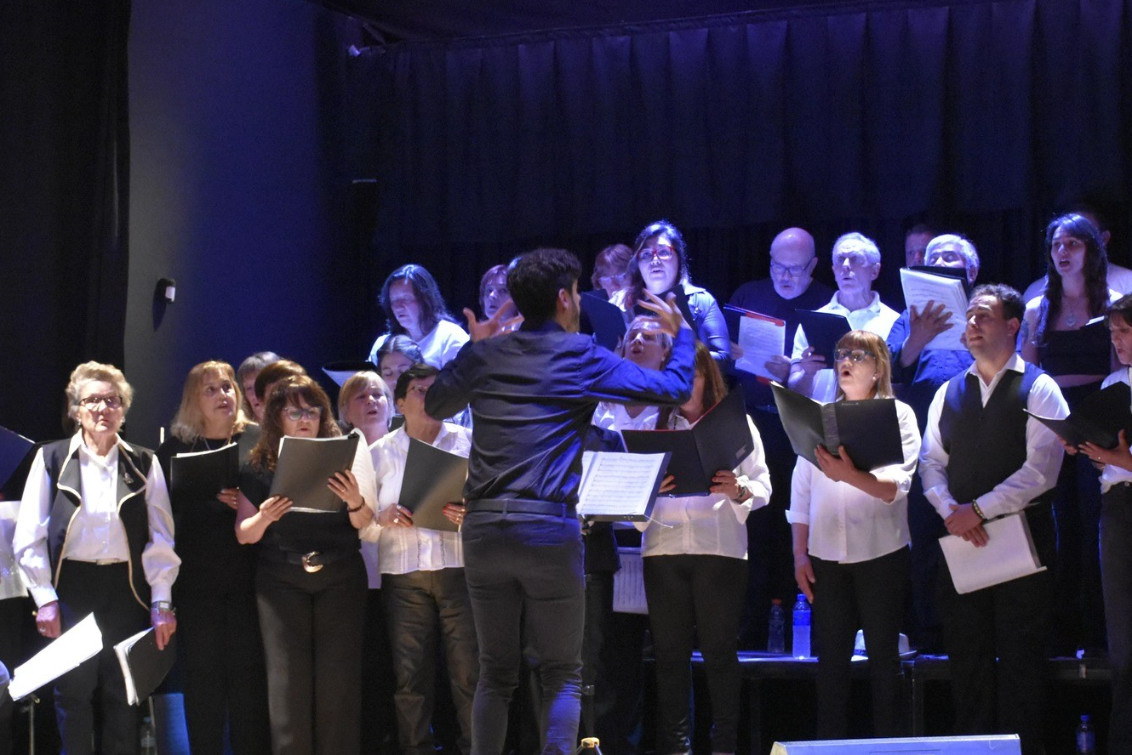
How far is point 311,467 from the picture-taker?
159 inches

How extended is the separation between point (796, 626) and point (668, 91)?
283cm

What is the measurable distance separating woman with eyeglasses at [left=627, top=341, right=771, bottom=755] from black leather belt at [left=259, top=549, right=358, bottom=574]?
1008 millimetres

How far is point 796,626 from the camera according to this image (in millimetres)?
5027

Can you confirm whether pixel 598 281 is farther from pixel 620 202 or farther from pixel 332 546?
pixel 332 546

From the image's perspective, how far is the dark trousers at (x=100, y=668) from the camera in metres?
4.22

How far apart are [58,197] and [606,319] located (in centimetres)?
228

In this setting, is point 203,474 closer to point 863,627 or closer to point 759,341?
point 759,341

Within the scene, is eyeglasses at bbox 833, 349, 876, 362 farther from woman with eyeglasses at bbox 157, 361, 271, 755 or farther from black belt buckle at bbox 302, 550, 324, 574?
woman with eyeglasses at bbox 157, 361, 271, 755

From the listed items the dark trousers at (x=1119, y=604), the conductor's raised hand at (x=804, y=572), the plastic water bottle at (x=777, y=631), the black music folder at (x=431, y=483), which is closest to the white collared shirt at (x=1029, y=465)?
the dark trousers at (x=1119, y=604)

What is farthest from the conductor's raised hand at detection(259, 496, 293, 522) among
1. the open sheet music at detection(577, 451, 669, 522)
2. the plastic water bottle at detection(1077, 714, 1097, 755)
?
the plastic water bottle at detection(1077, 714, 1097, 755)

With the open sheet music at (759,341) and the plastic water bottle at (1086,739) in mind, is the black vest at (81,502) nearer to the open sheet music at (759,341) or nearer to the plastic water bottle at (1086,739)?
the open sheet music at (759,341)

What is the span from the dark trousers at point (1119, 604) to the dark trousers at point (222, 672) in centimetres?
278

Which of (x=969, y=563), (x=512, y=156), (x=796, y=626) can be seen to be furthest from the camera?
(x=512, y=156)

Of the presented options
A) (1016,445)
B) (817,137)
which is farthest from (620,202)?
(1016,445)
